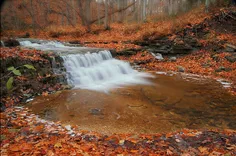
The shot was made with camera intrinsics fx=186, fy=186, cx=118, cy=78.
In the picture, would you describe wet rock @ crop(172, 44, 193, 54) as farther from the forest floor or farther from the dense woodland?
the dense woodland

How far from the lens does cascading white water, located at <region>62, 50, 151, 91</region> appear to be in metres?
9.34

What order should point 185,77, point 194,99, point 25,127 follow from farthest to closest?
point 185,77
point 194,99
point 25,127

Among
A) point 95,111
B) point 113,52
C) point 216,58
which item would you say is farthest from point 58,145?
point 216,58

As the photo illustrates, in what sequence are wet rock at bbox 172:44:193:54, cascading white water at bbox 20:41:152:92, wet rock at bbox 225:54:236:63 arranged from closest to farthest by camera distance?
cascading white water at bbox 20:41:152:92 < wet rock at bbox 225:54:236:63 < wet rock at bbox 172:44:193:54

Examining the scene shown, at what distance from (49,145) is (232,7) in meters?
16.4

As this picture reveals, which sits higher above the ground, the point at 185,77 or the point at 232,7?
the point at 232,7

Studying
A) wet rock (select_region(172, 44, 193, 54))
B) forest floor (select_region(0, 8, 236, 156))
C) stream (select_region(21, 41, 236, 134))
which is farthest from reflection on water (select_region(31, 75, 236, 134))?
wet rock (select_region(172, 44, 193, 54))

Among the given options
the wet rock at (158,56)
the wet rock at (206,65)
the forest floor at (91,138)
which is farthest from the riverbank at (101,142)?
the wet rock at (158,56)

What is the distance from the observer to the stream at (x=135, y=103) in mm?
5090

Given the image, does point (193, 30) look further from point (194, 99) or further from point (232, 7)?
point (194, 99)

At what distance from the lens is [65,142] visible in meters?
3.88

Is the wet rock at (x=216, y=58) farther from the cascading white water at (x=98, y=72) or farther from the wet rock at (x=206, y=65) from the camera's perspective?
the cascading white water at (x=98, y=72)

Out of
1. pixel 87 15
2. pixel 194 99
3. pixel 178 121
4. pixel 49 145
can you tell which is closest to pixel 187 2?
pixel 87 15

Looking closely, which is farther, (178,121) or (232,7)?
(232,7)
